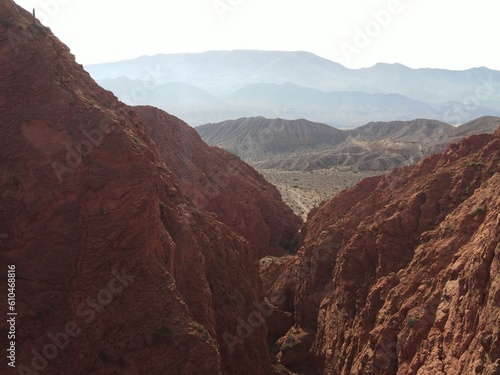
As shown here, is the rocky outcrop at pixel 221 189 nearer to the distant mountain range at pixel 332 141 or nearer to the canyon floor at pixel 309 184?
the canyon floor at pixel 309 184

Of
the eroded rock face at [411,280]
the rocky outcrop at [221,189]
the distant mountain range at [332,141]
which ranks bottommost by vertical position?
the eroded rock face at [411,280]

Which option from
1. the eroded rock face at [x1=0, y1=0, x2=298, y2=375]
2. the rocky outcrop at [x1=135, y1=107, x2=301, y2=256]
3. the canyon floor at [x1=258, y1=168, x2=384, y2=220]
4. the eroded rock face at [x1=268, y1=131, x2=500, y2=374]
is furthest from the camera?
the canyon floor at [x1=258, y1=168, x2=384, y2=220]

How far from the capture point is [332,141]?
172 m

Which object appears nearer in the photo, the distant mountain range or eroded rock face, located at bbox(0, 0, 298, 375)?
eroded rock face, located at bbox(0, 0, 298, 375)

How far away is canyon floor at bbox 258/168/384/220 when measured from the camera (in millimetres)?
73125

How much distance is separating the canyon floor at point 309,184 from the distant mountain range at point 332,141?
8669 mm

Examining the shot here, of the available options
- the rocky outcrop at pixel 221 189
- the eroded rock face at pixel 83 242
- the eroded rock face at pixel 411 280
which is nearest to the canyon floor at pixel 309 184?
the rocky outcrop at pixel 221 189

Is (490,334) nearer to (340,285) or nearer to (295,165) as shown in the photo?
(340,285)

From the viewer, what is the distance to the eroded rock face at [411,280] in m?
14.5

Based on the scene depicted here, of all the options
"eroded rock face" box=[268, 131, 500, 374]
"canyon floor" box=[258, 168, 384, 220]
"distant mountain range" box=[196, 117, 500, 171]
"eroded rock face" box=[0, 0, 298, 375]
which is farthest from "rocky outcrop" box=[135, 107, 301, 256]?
"distant mountain range" box=[196, 117, 500, 171]

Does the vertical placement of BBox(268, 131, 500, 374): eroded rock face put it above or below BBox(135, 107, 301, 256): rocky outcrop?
below

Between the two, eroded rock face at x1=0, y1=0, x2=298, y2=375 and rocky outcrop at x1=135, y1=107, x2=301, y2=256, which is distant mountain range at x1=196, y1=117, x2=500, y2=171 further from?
eroded rock face at x1=0, y1=0, x2=298, y2=375

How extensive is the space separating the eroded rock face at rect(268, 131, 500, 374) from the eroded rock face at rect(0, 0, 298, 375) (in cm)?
583

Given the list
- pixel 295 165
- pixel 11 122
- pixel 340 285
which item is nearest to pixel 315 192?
pixel 295 165
